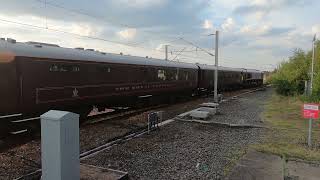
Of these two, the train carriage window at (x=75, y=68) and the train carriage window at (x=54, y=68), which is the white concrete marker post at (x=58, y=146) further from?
the train carriage window at (x=75, y=68)

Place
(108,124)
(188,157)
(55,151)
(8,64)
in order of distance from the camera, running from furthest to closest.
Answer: (108,124) < (8,64) < (188,157) < (55,151)

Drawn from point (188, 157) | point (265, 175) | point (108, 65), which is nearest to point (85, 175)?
point (188, 157)

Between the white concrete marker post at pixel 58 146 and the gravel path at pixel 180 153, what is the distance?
180 centimetres

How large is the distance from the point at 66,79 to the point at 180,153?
5967 millimetres

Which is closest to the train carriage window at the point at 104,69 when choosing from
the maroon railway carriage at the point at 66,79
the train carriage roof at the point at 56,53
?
the maroon railway carriage at the point at 66,79

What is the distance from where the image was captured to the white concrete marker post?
5.80m

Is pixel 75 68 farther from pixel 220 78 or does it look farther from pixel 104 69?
pixel 220 78

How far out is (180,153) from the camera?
30.8ft

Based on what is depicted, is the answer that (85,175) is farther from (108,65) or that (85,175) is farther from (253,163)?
(108,65)

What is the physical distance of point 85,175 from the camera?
691cm

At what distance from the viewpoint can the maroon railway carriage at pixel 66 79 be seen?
10859 millimetres

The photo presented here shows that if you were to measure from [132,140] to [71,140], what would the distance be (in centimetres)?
501

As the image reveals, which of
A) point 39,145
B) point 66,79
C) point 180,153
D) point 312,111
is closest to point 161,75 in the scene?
point 66,79

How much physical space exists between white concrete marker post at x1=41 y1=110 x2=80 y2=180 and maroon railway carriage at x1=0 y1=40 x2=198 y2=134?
5230 mm
